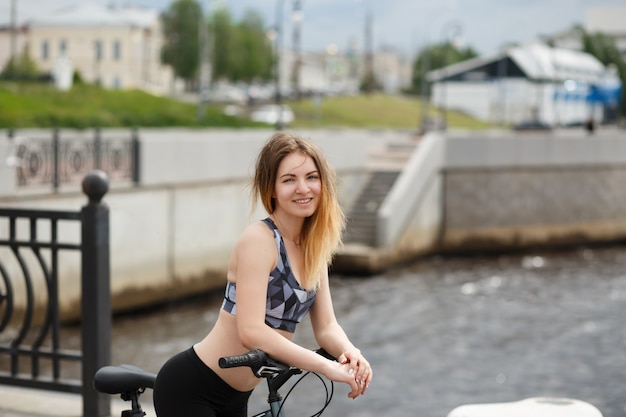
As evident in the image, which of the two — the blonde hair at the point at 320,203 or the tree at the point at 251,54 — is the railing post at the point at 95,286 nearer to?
the blonde hair at the point at 320,203

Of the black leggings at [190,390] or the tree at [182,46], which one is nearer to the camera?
the black leggings at [190,390]

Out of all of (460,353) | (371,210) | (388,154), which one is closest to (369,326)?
(460,353)

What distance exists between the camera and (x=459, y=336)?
1931 centimetres

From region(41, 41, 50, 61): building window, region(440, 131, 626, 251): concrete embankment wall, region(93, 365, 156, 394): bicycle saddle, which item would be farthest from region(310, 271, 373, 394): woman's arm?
region(41, 41, 50, 61): building window

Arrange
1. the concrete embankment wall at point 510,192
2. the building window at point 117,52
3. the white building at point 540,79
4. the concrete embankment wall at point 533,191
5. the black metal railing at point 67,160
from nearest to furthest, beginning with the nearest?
1. the black metal railing at point 67,160
2. the concrete embankment wall at point 510,192
3. the concrete embankment wall at point 533,191
4. the white building at point 540,79
5. the building window at point 117,52

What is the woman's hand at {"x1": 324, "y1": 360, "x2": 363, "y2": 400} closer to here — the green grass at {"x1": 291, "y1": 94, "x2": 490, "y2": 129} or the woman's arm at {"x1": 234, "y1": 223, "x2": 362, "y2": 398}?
the woman's arm at {"x1": 234, "y1": 223, "x2": 362, "y2": 398}

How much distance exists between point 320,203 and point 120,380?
0.88m

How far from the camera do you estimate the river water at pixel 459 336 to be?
14.5m

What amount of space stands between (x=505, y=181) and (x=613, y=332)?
1353cm

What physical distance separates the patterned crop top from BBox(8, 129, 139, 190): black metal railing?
13.9 meters

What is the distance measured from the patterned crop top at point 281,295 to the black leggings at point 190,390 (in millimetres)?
199

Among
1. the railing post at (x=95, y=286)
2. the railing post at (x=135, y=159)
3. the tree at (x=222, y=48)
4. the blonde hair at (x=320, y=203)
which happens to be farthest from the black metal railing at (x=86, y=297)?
the tree at (x=222, y=48)

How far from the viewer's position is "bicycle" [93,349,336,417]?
2963 millimetres

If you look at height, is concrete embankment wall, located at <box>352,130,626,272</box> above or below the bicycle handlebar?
below
